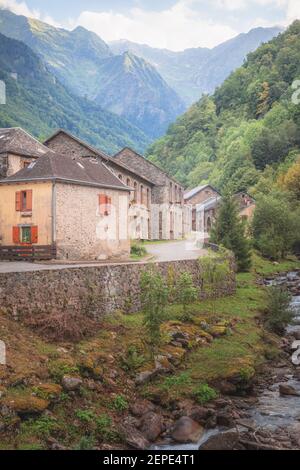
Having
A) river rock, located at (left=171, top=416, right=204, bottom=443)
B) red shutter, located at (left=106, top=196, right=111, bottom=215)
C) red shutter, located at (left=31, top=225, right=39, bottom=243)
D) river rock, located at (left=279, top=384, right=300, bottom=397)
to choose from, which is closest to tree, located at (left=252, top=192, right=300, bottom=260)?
red shutter, located at (left=106, top=196, right=111, bottom=215)

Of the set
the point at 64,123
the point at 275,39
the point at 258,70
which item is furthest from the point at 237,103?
the point at 64,123

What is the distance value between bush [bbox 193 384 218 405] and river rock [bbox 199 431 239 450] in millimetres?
2917

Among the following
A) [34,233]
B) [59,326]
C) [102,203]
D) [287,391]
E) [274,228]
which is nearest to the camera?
[287,391]

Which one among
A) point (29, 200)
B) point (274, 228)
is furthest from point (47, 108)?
point (29, 200)

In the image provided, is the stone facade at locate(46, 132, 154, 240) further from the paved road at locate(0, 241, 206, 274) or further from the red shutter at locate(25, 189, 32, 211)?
the red shutter at locate(25, 189, 32, 211)

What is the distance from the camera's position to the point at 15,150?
126ft

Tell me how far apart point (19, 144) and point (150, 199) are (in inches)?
902

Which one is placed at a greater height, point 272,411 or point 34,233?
point 34,233

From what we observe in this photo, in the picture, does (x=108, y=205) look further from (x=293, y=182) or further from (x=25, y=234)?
(x=293, y=182)

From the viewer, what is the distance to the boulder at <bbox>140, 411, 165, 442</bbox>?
653 inches

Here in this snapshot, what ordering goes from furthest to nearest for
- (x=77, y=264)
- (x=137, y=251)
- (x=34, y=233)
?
(x=137, y=251)
(x=34, y=233)
(x=77, y=264)

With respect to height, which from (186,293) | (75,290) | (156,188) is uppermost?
(156,188)
